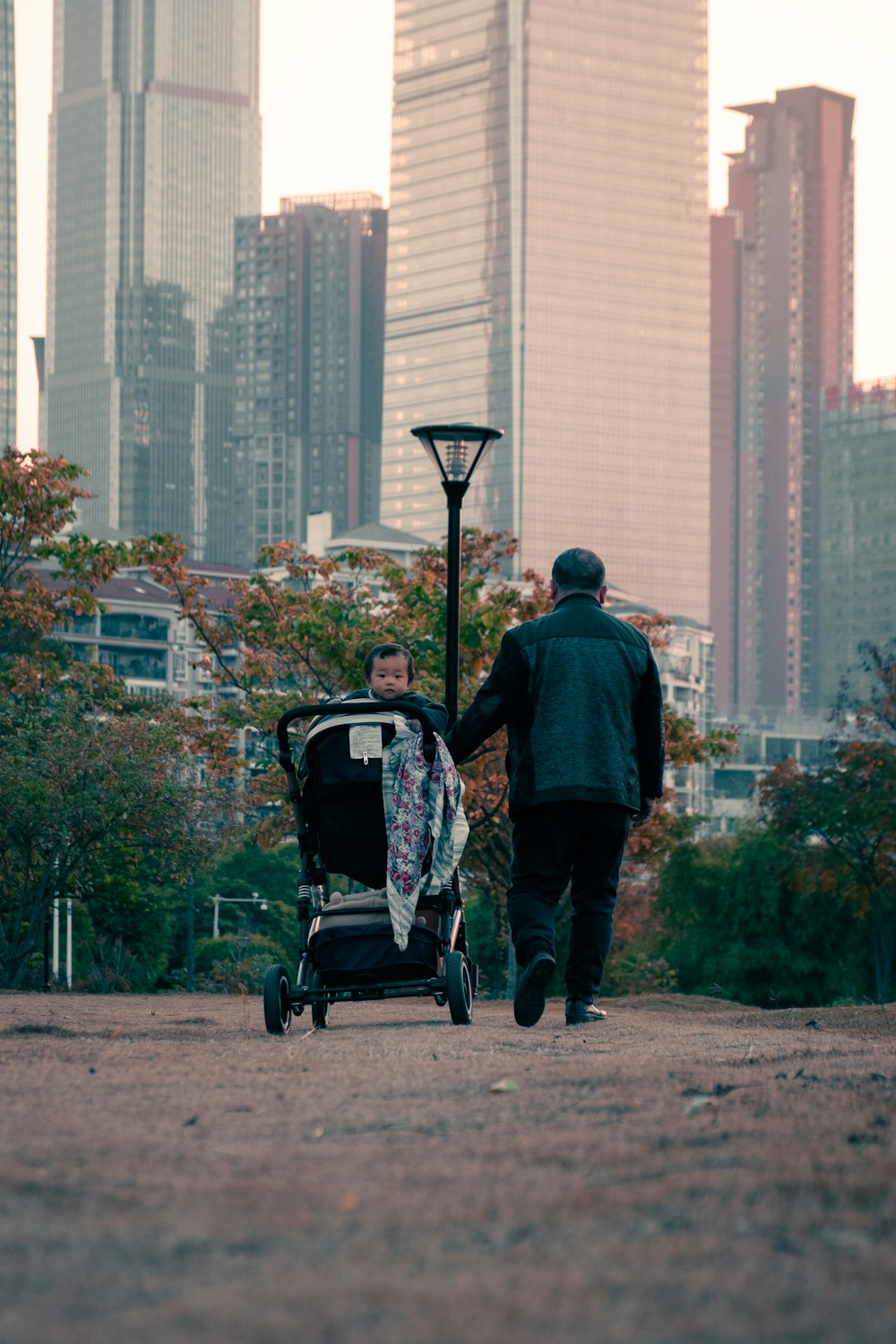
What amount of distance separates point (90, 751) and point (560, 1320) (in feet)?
67.9

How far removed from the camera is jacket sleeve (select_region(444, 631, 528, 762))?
7922mm

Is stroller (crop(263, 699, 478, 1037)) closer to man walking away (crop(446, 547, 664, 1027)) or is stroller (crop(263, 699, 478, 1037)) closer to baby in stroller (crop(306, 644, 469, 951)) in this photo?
baby in stroller (crop(306, 644, 469, 951))

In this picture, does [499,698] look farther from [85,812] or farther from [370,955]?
[85,812]

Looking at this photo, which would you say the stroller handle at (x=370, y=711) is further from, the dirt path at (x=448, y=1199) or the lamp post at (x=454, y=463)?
the lamp post at (x=454, y=463)

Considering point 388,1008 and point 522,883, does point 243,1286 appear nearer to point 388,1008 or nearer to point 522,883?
point 522,883

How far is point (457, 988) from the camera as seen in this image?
25.3 ft

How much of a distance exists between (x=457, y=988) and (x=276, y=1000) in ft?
2.40

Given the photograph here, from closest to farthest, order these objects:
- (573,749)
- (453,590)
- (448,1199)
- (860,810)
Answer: (448,1199) → (573,749) → (453,590) → (860,810)

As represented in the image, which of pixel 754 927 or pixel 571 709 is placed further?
pixel 754 927

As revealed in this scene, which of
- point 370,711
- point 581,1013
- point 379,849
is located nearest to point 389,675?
point 370,711

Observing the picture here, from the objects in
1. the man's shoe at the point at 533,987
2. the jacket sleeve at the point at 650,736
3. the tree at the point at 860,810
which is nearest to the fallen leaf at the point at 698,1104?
the man's shoe at the point at 533,987

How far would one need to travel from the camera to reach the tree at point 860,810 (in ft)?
112

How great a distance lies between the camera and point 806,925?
40750mm

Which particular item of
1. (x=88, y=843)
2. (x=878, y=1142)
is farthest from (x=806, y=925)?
(x=878, y=1142)
